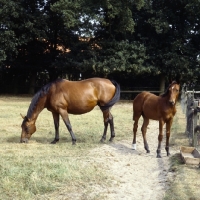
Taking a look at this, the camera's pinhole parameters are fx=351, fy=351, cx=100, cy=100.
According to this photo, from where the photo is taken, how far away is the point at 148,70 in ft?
74.9

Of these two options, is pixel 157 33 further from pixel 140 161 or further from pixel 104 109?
pixel 140 161

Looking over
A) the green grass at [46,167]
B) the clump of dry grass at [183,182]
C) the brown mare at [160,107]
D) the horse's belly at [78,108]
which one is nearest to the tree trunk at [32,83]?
the green grass at [46,167]

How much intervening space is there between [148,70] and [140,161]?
15.8 metres

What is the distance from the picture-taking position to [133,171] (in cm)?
676

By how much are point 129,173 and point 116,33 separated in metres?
18.8

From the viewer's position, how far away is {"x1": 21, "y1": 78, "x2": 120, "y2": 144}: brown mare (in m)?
9.31

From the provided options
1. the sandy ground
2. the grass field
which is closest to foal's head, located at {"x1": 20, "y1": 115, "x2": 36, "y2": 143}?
the grass field

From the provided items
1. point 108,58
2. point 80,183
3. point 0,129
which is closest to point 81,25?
point 108,58

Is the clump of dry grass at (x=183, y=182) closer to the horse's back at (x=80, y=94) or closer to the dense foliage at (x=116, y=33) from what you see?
the horse's back at (x=80, y=94)

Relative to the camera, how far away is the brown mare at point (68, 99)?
9312 mm

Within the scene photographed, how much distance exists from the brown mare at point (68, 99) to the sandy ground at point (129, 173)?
1.26m

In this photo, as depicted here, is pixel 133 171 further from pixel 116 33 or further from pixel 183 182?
pixel 116 33

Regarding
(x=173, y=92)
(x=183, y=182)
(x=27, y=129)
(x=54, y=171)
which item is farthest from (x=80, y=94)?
(x=183, y=182)

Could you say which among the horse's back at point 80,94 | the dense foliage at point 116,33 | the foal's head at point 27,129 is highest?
the dense foliage at point 116,33
